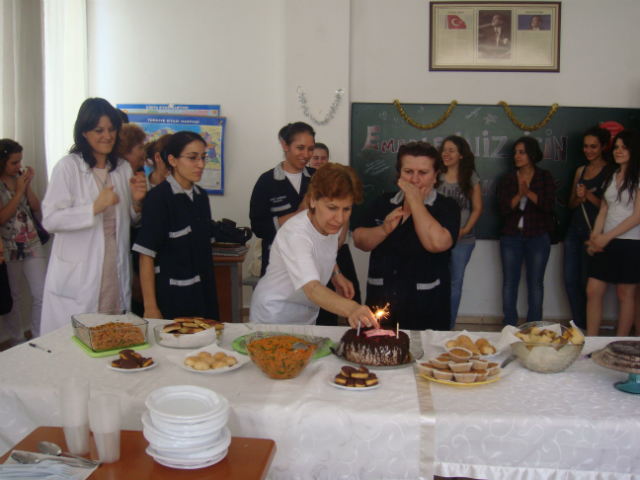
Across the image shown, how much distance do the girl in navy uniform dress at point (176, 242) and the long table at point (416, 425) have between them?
2.76 feet

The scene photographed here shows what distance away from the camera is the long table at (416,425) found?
1270 millimetres

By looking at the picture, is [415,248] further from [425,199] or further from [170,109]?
[170,109]

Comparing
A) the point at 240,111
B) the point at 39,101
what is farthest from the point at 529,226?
the point at 39,101

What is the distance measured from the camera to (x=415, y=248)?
231 centimetres

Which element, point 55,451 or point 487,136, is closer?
point 55,451

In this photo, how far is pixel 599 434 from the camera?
4.14 ft

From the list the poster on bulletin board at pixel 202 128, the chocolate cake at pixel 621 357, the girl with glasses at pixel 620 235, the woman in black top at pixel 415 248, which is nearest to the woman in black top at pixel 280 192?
the woman in black top at pixel 415 248

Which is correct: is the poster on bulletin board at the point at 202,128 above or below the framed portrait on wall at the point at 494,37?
below

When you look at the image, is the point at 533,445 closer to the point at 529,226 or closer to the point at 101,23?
the point at 529,226

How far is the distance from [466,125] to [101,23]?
10.9 ft

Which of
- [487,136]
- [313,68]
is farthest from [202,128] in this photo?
[487,136]

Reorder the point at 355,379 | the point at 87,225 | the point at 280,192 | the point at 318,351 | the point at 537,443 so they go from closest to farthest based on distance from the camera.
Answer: the point at 537,443
the point at 355,379
the point at 318,351
the point at 87,225
the point at 280,192

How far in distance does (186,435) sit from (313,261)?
0.93 meters

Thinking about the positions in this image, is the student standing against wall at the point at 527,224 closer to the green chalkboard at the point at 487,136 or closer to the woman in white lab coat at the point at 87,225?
the green chalkboard at the point at 487,136
